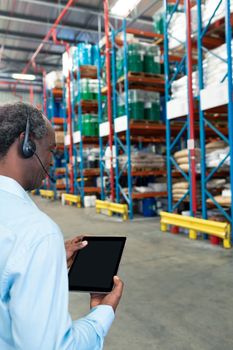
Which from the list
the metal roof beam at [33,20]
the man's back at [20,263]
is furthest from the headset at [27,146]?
the metal roof beam at [33,20]

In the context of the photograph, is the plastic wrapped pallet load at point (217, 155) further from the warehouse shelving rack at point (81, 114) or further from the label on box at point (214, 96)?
the warehouse shelving rack at point (81, 114)

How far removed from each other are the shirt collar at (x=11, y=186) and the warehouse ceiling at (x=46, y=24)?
32.3ft

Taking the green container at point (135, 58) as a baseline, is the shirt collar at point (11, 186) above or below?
below

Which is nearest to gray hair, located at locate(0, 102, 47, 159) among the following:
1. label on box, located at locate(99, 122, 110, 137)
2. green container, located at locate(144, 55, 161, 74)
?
green container, located at locate(144, 55, 161, 74)

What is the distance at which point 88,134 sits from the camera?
1008 cm

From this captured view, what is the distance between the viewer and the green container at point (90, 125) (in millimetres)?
10102

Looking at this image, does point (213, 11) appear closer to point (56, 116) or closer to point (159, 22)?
point (159, 22)

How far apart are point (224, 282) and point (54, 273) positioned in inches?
116

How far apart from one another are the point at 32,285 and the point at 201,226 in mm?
4507

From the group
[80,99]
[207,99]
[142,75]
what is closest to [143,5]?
[80,99]

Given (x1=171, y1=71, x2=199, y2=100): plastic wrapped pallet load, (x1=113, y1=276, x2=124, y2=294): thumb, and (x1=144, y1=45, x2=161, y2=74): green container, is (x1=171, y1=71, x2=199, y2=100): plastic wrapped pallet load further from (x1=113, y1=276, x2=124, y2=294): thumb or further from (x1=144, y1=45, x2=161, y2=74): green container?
(x1=113, y1=276, x2=124, y2=294): thumb

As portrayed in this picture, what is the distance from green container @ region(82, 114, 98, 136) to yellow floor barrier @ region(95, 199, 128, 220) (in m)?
2.61

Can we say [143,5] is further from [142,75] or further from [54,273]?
[54,273]

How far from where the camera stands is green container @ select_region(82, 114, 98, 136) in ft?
33.1
